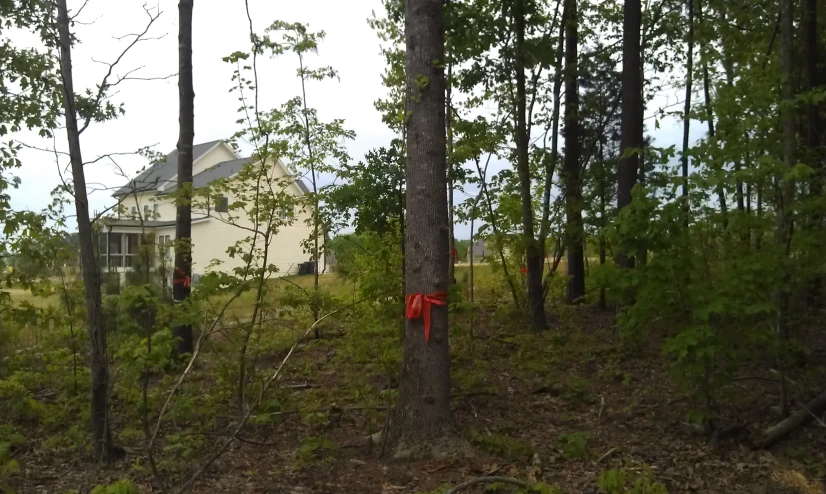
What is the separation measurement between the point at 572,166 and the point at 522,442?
7149 mm

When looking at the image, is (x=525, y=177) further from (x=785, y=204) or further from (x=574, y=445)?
(x=574, y=445)

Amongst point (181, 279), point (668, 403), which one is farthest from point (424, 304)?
point (181, 279)

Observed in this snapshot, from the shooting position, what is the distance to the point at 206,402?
683cm

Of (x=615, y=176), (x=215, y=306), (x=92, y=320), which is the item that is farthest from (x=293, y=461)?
(x=615, y=176)

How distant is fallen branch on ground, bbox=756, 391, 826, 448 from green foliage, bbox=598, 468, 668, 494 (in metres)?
1.49

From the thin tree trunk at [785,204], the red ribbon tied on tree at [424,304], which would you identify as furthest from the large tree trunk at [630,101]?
the red ribbon tied on tree at [424,304]

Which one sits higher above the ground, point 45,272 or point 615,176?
point 615,176

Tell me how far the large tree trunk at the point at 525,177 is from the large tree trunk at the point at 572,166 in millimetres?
830

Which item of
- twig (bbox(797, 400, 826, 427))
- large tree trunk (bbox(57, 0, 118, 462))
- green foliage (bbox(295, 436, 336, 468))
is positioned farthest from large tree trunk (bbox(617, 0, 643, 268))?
large tree trunk (bbox(57, 0, 118, 462))

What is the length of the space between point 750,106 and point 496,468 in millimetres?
3801

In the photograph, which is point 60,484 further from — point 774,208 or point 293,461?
point 774,208

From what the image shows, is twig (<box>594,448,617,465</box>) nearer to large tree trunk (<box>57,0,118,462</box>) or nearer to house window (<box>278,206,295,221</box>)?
house window (<box>278,206,295,221</box>)

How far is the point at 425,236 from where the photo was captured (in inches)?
217

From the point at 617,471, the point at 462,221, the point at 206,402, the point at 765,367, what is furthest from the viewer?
the point at 462,221
